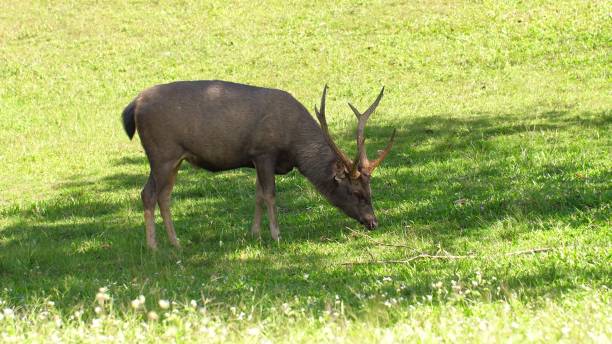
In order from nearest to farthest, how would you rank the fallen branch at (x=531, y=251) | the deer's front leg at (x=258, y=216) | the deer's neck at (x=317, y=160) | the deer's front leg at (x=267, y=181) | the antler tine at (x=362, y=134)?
the fallen branch at (x=531, y=251)
the antler tine at (x=362, y=134)
the deer's front leg at (x=267, y=181)
the deer's front leg at (x=258, y=216)
the deer's neck at (x=317, y=160)

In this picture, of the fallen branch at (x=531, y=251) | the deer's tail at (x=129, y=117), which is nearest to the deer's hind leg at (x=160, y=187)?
the deer's tail at (x=129, y=117)

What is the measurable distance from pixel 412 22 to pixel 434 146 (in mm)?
13138

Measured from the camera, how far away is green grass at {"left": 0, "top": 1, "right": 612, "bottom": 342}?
21.5ft

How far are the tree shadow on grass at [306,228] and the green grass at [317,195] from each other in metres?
0.04

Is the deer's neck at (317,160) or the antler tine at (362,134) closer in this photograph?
the antler tine at (362,134)

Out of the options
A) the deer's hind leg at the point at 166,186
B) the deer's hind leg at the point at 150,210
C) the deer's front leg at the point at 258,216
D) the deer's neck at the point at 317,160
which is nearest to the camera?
the deer's hind leg at the point at 150,210

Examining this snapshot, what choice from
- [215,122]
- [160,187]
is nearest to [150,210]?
[160,187]

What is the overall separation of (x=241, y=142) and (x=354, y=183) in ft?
4.79

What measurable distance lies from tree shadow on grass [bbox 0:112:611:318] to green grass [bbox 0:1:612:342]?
44 mm

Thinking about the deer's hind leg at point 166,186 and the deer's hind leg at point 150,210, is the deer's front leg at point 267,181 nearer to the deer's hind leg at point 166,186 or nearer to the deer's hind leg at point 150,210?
the deer's hind leg at point 166,186

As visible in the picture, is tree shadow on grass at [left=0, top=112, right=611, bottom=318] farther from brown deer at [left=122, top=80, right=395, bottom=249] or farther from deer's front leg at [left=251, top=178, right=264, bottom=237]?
brown deer at [left=122, top=80, right=395, bottom=249]

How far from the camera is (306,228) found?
1166 cm

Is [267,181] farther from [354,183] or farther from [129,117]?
[129,117]

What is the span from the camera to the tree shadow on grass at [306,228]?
28.5 feet
